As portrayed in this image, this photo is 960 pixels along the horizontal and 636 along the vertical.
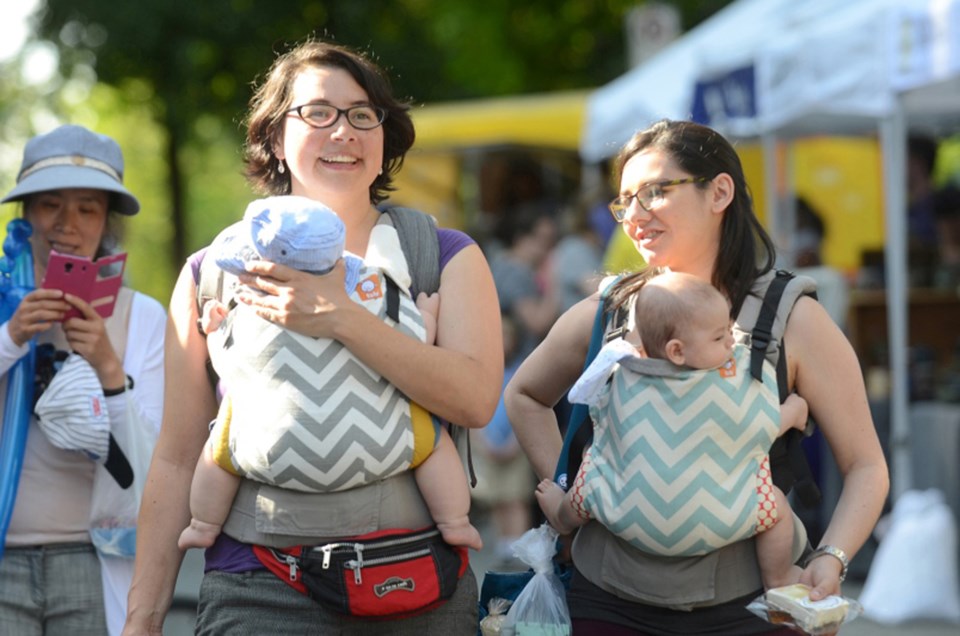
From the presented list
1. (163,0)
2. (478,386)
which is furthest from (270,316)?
(163,0)

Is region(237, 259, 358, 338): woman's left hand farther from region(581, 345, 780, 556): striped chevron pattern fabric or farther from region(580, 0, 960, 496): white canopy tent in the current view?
region(580, 0, 960, 496): white canopy tent

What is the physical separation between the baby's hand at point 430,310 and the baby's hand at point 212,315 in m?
0.42

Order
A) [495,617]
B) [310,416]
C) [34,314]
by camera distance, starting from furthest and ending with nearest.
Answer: [34,314] → [495,617] → [310,416]

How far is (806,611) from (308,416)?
1064mm

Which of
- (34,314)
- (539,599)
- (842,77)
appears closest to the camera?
(539,599)

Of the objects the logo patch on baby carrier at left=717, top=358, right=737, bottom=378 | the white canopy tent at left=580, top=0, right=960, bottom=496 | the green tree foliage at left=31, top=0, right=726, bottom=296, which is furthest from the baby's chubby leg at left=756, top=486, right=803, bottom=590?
the green tree foliage at left=31, top=0, right=726, bottom=296

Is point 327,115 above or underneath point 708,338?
above

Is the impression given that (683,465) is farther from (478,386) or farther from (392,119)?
(392,119)

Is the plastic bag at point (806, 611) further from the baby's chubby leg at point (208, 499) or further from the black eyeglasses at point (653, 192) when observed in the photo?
the baby's chubby leg at point (208, 499)

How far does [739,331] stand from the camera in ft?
11.0

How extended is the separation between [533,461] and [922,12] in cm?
459

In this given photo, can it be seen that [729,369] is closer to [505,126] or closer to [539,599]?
[539,599]

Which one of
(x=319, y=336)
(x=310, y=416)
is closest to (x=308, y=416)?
(x=310, y=416)

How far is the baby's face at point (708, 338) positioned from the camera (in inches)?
126
